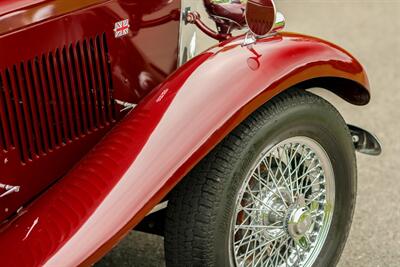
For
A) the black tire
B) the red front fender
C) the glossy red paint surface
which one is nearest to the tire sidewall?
the black tire

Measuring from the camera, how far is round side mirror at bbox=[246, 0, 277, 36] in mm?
2527

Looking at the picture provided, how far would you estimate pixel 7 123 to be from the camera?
2385 millimetres

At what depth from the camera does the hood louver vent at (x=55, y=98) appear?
7.80 ft

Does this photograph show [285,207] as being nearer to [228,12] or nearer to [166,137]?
[166,137]

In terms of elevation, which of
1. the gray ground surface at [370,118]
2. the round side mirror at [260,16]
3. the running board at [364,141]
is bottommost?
the gray ground surface at [370,118]

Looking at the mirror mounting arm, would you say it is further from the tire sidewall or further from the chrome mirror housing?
the tire sidewall

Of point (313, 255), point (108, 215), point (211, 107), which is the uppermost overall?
point (211, 107)

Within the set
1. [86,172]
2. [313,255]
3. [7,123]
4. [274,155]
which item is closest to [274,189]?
[274,155]

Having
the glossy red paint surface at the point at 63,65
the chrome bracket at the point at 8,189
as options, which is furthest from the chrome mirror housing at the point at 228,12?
the chrome bracket at the point at 8,189

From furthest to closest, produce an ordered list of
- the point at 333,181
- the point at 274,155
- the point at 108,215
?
the point at 333,181
the point at 274,155
the point at 108,215

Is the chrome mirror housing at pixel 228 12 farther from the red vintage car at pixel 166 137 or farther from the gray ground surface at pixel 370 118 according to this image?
the gray ground surface at pixel 370 118

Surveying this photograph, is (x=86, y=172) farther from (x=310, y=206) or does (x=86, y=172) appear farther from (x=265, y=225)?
(x=310, y=206)

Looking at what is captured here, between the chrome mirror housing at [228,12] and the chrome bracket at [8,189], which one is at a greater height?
the chrome mirror housing at [228,12]

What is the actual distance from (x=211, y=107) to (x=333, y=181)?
0.74 metres
